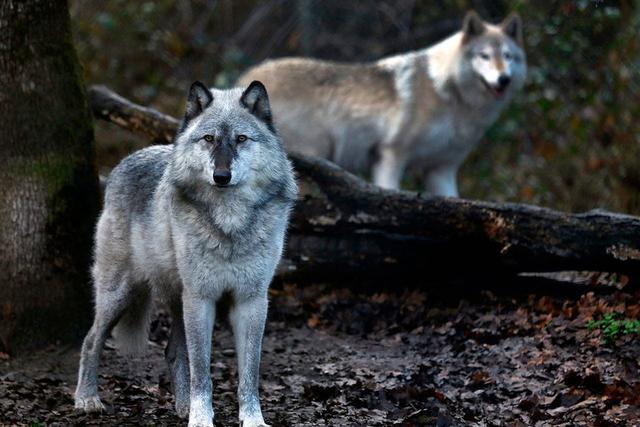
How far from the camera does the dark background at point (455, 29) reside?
1074 cm

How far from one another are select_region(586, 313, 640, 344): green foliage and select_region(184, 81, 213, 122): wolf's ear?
9.59ft

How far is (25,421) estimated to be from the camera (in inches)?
188

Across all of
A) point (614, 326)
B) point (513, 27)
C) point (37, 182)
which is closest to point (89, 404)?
point (37, 182)

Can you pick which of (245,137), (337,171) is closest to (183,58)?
(337,171)

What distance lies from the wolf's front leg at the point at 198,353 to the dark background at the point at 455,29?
6322 millimetres

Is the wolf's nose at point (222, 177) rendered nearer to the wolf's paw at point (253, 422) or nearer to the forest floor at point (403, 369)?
the wolf's paw at point (253, 422)

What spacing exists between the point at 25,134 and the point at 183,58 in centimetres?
828

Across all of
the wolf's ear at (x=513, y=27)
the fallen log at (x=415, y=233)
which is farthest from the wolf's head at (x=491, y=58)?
the fallen log at (x=415, y=233)

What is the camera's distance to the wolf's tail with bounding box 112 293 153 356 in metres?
5.30

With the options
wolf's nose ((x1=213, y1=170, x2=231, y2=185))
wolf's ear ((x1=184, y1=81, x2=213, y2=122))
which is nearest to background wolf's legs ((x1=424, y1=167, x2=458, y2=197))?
wolf's ear ((x1=184, y1=81, x2=213, y2=122))

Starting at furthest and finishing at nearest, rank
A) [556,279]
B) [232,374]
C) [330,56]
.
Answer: [330,56] < [556,279] < [232,374]

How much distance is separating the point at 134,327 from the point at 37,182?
128cm

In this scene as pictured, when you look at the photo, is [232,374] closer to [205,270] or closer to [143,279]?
[143,279]

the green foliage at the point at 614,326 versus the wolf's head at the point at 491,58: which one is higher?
the wolf's head at the point at 491,58
